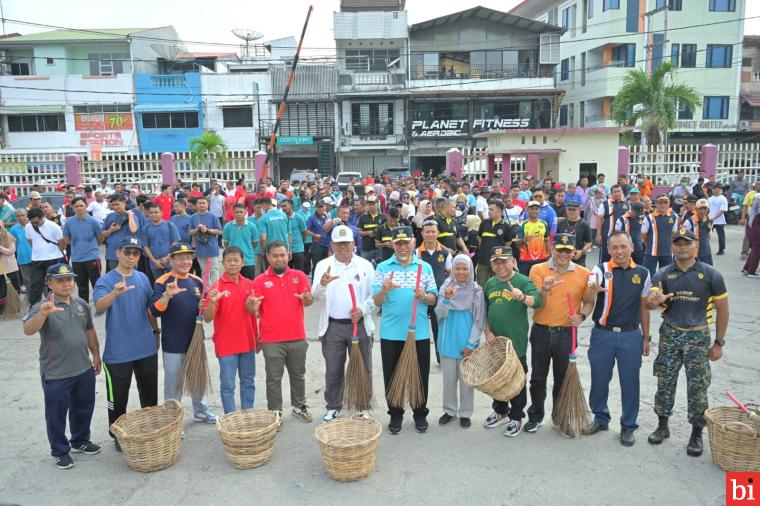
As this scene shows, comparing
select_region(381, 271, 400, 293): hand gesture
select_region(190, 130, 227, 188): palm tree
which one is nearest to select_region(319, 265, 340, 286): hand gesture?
select_region(381, 271, 400, 293): hand gesture

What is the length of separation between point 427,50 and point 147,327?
107 feet

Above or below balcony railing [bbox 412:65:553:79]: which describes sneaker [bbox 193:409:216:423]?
below

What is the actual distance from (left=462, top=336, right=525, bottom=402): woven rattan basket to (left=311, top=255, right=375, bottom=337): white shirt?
1036 millimetres

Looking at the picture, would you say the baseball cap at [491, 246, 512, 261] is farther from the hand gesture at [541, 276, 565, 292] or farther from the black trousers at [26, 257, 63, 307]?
the black trousers at [26, 257, 63, 307]

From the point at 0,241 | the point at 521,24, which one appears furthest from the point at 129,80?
the point at 0,241

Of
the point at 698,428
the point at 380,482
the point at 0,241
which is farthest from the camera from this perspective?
the point at 0,241

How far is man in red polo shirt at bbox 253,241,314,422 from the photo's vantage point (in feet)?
17.3

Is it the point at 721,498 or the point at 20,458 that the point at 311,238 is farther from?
the point at 721,498

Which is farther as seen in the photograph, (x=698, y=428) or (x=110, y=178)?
(x=110, y=178)

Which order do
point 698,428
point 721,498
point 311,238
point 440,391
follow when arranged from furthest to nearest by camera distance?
point 311,238 → point 440,391 → point 698,428 → point 721,498

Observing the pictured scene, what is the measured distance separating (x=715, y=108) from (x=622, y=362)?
116ft

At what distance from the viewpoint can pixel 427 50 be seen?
114 feet

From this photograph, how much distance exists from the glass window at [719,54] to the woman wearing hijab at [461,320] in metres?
35.8

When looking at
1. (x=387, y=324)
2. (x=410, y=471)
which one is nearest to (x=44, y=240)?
(x=387, y=324)
